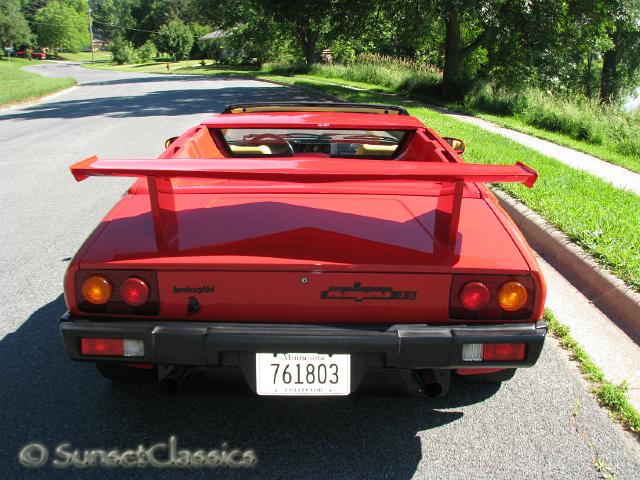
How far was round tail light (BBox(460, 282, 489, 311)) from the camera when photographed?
229 centimetres

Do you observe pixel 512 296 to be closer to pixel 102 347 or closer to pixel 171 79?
pixel 102 347

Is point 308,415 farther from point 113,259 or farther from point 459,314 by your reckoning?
point 113,259

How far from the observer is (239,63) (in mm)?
54750

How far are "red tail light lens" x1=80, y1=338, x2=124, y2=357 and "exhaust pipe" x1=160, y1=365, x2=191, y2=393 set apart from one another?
0.92 ft

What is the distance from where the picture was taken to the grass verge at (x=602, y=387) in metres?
2.77

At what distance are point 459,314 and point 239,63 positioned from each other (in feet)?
182

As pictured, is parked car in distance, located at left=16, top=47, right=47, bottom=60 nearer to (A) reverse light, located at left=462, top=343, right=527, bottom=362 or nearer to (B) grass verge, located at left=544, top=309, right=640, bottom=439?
(B) grass verge, located at left=544, top=309, right=640, bottom=439

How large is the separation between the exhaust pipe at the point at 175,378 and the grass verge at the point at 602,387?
202cm

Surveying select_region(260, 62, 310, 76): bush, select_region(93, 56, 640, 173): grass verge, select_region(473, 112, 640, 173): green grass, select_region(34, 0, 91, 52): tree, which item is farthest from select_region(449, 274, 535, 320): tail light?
select_region(34, 0, 91, 52): tree

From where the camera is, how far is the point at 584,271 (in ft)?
14.5

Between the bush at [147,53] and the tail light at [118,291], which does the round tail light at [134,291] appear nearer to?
the tail light at [118,291]

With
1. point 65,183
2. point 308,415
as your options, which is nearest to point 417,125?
point 308,415

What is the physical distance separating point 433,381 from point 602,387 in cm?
114

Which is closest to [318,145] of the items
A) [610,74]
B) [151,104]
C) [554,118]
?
[554,118]
